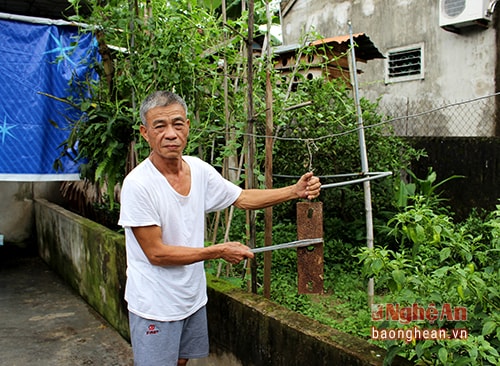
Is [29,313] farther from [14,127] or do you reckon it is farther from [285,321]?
[285,321]

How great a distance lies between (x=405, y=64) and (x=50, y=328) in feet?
27.8

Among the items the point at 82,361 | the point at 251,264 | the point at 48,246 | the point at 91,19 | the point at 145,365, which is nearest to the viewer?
the point at 145,365

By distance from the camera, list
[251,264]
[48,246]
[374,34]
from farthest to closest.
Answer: [374,34]
[48,246]
[251,264]

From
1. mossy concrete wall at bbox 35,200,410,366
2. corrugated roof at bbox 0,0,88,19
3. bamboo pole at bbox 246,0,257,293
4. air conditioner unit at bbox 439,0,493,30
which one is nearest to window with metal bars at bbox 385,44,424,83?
air conditioner unit at bbox 439,0,493,30

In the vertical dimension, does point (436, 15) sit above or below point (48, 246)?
above

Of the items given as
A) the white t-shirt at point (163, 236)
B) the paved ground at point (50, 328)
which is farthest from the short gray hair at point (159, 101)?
the paved ground at point (50, 328)

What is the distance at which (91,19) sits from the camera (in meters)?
4.42

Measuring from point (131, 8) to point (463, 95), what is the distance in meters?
6.99

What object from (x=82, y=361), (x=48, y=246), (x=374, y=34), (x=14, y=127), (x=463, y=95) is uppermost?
(x=374, y=34)

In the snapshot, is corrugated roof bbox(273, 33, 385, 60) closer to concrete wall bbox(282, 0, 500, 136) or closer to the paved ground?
concrete wall bbox(282, 0, 500, 136)

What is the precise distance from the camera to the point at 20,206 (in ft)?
24.4

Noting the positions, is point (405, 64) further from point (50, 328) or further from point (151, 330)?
point (151, 330)

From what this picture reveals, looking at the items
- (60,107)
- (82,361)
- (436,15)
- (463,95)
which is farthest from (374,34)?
(82,361)

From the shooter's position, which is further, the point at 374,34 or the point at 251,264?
the point at 374,34
